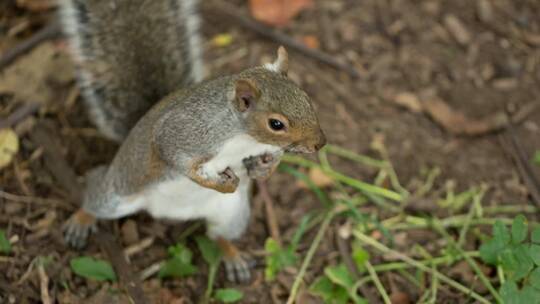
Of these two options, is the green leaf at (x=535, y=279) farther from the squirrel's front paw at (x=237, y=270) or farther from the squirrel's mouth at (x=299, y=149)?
the squirrel's front paw at (x=237, y=270)

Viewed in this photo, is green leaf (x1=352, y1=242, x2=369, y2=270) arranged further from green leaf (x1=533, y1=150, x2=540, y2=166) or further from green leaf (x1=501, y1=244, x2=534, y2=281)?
green leaf (x1=533, y1=150, x2=540, y2=166)

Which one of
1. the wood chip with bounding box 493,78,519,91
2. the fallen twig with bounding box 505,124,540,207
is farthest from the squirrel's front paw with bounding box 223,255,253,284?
the wood chip with bounding box 493,78,519,91

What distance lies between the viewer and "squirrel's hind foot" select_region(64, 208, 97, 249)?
2625mm

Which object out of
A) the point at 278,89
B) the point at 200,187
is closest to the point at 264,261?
the point at 200,187

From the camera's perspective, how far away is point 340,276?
2578 mm

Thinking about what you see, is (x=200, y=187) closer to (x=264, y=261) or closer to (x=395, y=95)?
(x=264, y=261)

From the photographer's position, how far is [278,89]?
6.53ft

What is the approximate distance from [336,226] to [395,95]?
2.60 feet

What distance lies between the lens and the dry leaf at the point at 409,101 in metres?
3.26

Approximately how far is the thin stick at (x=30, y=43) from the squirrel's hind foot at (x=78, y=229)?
830mm

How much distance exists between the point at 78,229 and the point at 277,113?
1068 millimetres

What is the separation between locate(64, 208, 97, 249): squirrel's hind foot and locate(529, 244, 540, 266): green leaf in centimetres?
153

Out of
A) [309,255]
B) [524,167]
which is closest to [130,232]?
[309,255]

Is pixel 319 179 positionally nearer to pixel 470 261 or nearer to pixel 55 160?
pixel 470 261
